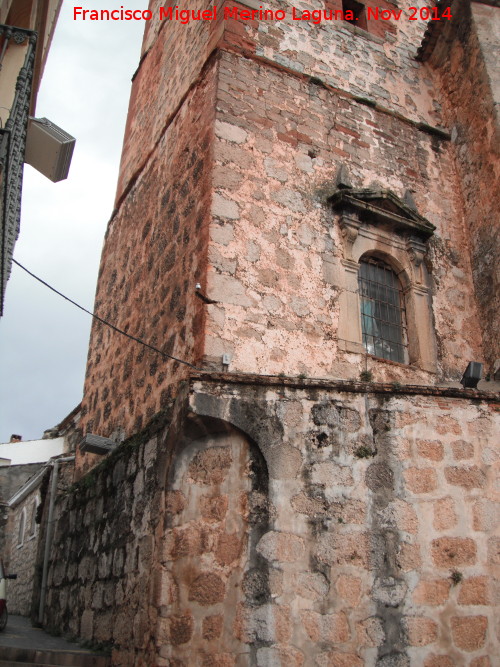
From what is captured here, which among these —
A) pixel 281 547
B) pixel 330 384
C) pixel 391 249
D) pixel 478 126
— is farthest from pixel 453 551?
pixel 478 126

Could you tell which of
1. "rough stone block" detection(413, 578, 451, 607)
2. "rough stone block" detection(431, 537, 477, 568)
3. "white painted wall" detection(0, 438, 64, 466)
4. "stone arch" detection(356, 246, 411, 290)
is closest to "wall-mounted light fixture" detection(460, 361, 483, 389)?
"rough stone block" detection(431, 537, 477, 568)

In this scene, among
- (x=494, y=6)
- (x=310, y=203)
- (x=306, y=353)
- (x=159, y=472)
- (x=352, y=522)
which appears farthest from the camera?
(x=494, y=6)

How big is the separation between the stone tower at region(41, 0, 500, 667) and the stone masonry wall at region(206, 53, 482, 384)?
27 millimetres

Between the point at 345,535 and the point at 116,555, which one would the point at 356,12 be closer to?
the point at 345,535

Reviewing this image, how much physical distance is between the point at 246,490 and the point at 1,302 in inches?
106

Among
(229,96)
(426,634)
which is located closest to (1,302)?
(229,96)

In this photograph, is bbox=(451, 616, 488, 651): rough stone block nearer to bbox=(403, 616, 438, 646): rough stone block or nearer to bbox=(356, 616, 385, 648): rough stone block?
bbox=(403, 616, 438, 646): rough stone block

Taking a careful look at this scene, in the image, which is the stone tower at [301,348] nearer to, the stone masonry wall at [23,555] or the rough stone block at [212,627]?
the rough stone block at [212,627]

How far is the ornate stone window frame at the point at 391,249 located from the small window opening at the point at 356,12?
3.51 meters

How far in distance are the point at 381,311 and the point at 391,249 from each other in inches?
32.0

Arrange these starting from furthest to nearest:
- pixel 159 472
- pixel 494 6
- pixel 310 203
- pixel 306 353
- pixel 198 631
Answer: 1. pixel 494 6
2. pixel 310 203
3. pixel 306 353
4. pixel 159 472
5. pixel 198 631

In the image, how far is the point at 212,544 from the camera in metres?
5.00

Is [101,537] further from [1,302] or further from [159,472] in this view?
[1,302]

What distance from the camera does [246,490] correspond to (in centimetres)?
516
